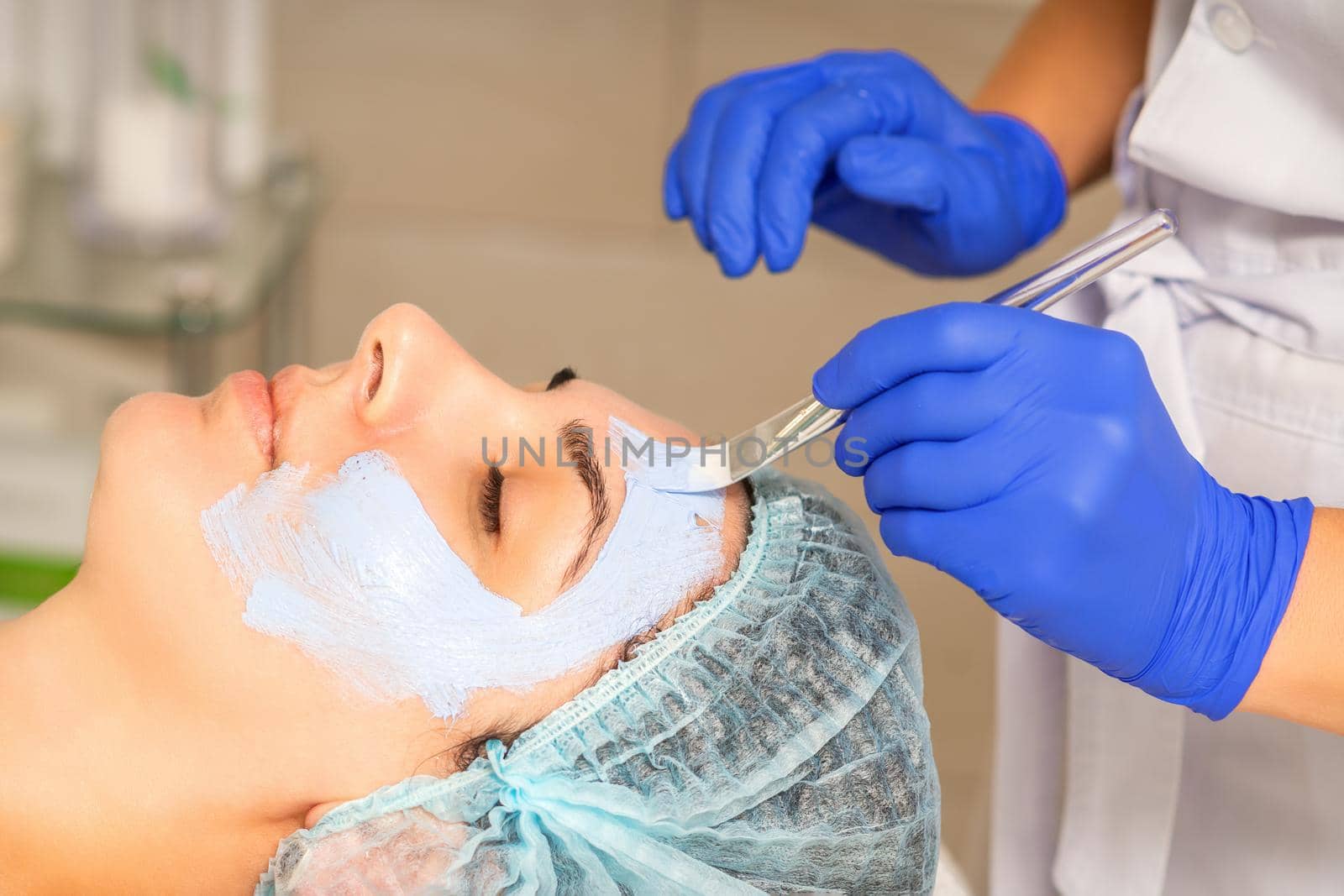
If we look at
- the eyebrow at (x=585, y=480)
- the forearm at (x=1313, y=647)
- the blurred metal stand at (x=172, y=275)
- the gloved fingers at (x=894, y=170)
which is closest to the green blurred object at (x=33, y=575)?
the blurred metal stand at (x=172, y=275)

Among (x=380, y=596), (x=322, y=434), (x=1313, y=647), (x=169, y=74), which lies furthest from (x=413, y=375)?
(x=169, y=74)

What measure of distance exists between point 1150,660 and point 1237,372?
0.38 metres

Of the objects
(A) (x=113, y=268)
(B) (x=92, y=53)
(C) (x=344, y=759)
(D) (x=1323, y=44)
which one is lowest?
(A) (x=113, y=268)

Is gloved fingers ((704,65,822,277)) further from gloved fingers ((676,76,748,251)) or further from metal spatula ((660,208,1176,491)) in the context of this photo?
metal spatula ((660,208,1176,491))

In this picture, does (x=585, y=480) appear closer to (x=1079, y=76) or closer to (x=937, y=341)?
(x=937, y=341)

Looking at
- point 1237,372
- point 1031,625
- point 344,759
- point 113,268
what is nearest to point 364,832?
point 344,759

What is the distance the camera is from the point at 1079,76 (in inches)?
56.8

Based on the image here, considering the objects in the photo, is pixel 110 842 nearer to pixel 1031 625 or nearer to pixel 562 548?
pixel 562 548

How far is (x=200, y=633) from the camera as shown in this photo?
35.1 inches

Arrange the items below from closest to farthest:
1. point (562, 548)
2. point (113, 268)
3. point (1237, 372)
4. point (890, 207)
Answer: point (562, 548)
point (1237, 372)
point (890, 207)
point (113, 268)

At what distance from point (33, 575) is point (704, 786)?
1.13 metres

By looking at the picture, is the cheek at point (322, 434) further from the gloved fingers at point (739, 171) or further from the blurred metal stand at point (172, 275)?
the blurred metal stand at point (172, 275)

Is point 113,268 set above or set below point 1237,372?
below

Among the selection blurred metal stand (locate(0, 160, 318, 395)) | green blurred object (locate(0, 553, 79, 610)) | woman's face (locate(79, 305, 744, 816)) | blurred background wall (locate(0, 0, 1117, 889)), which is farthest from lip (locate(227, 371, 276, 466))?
blurred background wall (locate(0, 0, 1117, 889))
